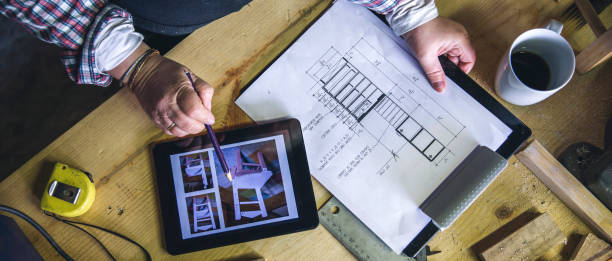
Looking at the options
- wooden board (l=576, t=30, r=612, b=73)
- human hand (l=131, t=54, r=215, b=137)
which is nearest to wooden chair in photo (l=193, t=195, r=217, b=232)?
human hand (l=131, t=54, r=215, b=137)

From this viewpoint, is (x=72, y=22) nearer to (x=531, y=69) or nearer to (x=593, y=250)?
(x=531, y=69)

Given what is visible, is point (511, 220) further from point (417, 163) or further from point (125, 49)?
point (125, 49)

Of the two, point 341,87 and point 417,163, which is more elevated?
point 341,87

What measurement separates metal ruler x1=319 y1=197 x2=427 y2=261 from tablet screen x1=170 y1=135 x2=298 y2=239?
0.19 feet

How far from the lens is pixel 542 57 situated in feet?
1.81

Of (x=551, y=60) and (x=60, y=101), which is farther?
(x=60, y=101)

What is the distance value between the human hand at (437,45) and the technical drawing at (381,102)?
3 cm

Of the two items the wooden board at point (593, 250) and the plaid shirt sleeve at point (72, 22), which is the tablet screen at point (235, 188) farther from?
the wooden board at point (593, 250)

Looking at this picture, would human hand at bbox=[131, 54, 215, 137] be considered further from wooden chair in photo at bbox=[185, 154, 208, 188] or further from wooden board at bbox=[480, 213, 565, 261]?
wooden board at bbox=[480, 213, 565, 261]

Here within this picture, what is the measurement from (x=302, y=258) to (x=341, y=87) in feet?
0.95

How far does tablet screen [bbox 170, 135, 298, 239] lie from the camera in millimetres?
571

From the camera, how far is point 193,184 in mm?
577

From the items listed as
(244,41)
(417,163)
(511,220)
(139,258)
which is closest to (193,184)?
(139,258)

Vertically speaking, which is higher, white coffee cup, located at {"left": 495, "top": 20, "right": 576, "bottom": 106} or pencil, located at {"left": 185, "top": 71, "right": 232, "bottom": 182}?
pencil, located at {"left": 185, "top": 71, "right": 232, "bottom": 182}
